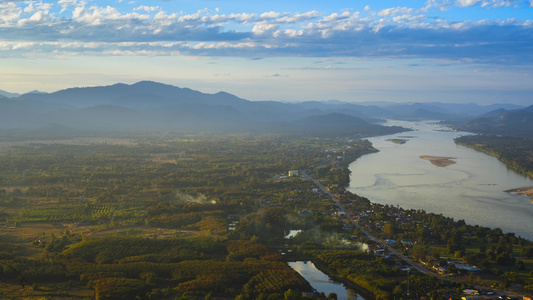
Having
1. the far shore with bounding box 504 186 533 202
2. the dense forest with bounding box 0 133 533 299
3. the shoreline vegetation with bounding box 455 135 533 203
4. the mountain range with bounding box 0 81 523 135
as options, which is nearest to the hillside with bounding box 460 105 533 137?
the mountain range with bounding box 0 81 523 135

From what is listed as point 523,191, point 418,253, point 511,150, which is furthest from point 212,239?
point 511,150

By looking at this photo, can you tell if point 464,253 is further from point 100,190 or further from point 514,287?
point 100,190

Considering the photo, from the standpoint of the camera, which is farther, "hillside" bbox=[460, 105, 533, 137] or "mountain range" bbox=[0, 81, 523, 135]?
"mountain range" bbox=[0, 81, 523, 135]

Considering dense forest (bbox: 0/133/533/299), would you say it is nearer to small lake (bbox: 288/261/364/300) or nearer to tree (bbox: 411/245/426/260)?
tree (bbox: 411/245/426/260)

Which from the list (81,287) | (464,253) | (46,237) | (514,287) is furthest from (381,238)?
(46,237)

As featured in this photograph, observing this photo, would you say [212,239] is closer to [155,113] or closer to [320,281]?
[320,281]
